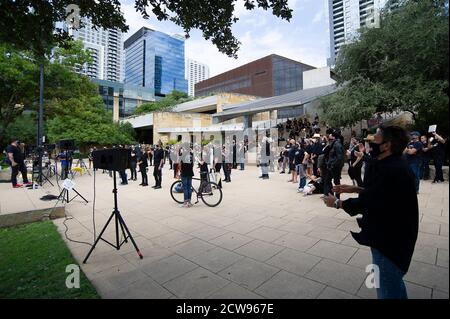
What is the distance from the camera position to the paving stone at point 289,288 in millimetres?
2641

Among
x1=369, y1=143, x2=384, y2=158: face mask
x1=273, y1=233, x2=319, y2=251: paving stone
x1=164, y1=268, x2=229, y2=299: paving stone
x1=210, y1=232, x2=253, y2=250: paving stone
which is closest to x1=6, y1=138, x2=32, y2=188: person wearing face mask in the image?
x1=210, y1=232, x2=253, y2=250: paving stone

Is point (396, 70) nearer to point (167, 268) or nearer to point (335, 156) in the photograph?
point (335, 156)

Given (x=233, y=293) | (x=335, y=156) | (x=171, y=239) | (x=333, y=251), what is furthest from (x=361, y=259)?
(x=335, y=156)

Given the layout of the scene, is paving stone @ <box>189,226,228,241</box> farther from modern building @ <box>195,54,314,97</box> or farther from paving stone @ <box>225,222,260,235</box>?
modern building @ <box>195,54,314,97</box>

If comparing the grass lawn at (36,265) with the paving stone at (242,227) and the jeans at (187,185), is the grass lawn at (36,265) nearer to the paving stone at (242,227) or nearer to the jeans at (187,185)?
the paving stone at (242,227)

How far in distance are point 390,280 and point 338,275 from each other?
1.17 m

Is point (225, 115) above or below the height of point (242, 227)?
above

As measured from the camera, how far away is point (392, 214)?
6.15 ft

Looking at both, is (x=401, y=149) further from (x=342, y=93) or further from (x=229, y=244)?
(x=342, y=93)

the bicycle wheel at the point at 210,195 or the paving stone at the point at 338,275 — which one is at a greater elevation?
the bicycle wheel at the point at 210,195

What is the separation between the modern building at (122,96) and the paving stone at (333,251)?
68387 mm

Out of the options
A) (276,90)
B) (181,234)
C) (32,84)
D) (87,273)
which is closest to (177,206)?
(181,234)

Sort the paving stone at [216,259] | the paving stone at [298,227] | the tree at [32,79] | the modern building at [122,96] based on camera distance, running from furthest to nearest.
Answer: the modern building at [122,96] < the tree at [32,79] < the paving stone at [298,227] < the paving stone at [216,259]

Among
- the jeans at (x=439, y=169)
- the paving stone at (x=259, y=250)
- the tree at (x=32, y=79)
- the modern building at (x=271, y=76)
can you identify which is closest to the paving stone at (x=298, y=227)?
the paving stone at (x=259, y=250)
